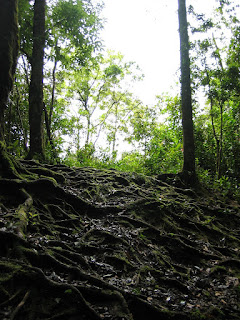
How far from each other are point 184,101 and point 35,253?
7139mm

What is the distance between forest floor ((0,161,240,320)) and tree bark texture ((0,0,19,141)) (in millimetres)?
1901

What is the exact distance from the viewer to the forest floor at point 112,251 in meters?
2.77

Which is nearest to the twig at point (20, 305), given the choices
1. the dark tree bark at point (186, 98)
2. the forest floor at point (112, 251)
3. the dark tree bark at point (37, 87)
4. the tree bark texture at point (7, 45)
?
the forest floor at point (112, 251)

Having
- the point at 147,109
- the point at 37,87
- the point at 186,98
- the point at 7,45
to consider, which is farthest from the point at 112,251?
the point at 147,109

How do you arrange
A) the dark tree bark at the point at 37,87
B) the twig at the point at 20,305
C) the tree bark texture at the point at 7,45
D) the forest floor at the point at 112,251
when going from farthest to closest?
the dark tree bark at the point at 37,87 → the tree bark texture at the point at 7,45 → the forest floor at the point at 112,251 → the twig at the point at 20,305

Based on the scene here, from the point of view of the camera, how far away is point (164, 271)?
418 centimetres

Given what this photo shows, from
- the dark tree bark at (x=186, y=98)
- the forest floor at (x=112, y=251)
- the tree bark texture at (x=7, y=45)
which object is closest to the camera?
the forest floor at (x=112, y=251)

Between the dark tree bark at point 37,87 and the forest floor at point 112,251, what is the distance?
1.47 meters

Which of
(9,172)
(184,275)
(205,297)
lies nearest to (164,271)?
(184,275)

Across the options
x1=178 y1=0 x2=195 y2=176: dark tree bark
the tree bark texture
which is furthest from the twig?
x1=178 y1=0 x2=195 y2=176: dark tree bark

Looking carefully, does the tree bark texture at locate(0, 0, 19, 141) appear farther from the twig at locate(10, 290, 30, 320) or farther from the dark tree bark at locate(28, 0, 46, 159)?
the twig at locate(10, 290, 30, 320)

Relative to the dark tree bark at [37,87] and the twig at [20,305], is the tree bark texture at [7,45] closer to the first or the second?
the dark tree bark at [37,87]

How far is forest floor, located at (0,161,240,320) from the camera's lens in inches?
109

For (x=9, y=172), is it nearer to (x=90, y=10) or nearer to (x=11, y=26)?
(x=11, y=26)
